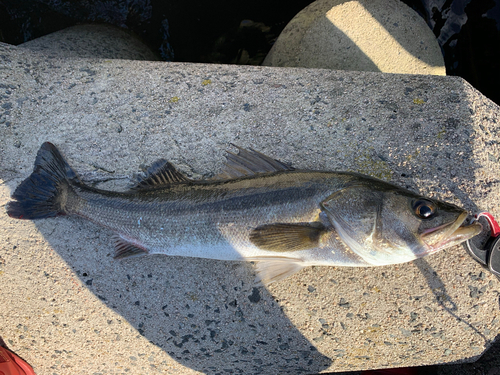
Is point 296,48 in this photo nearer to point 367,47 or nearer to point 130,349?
point 367,47

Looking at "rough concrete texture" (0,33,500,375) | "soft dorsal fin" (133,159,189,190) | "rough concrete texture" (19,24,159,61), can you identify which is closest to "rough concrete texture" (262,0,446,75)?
"rough concrete texture" (0,33,500,375)

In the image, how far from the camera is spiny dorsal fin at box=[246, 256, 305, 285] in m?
2.34

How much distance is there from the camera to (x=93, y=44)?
4.22 meters

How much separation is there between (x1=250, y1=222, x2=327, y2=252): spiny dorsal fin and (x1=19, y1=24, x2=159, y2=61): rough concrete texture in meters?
3.51

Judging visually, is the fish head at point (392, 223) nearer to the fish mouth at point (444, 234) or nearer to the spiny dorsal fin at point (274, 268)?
the fish mouth at point (444, 234)

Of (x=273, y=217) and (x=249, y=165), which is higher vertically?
(x=249, y=165)

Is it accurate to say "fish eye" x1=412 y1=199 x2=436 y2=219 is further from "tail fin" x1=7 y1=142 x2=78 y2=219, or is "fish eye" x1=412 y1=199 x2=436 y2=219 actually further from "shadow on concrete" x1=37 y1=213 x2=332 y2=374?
"tail fin" x1=7 y1=142 x2=78 y2=219

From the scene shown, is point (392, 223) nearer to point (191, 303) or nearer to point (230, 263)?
point (230, 263)

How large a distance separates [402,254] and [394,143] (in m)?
1.22

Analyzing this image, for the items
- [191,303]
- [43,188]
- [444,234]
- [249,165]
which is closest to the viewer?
[444,234]

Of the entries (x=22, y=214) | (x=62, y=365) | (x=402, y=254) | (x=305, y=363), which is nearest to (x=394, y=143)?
(x=402, y=254)

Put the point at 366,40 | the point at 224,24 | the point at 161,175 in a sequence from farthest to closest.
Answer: the point at 224,24, the point at 366,40, the point at 161,175

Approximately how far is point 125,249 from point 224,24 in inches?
149

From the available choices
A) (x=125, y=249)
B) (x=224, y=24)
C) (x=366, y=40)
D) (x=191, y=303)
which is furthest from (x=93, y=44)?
(x=191, y=303)
